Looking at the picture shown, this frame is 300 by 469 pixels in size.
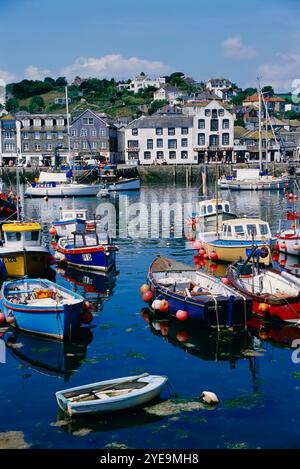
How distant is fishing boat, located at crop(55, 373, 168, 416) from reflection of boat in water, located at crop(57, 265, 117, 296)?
35.0 feet

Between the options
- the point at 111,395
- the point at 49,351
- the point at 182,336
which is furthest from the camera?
the point at 182,336

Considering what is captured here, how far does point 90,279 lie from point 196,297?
8795 mm

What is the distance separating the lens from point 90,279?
2817 cm

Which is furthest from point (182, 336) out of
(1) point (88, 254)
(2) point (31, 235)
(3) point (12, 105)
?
(3) point (12, 105)

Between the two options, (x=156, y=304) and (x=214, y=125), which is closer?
(x=156, y=304)

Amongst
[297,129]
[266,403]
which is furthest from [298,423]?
[297,129]

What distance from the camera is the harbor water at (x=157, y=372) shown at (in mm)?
12938

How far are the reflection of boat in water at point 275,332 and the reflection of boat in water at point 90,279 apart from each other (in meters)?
7.36

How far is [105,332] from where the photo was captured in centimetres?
1986

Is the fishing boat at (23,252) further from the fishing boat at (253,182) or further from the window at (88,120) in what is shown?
the window at (88,120)

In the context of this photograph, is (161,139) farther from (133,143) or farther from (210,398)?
(210,398)

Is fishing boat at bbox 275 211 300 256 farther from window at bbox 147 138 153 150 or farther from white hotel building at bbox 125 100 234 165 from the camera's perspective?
window at bbox 147 138 153 150

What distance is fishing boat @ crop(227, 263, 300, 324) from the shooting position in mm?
19797

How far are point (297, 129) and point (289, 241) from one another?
343ft
